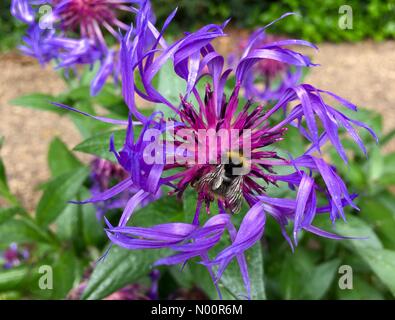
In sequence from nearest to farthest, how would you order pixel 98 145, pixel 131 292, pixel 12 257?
pixel 98 145, pixel 131 292, pixel 12 257

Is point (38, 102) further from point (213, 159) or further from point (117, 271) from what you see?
point (213, 159)

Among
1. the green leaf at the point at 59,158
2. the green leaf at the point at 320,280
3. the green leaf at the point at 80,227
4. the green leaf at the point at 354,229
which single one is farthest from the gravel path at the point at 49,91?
the green leaf at the point at 354,229

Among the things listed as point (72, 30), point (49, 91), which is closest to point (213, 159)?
point (72, 30)

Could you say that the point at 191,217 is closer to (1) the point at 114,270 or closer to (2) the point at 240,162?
(2) the point at 240,162

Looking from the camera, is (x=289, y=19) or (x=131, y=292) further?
(x=289, y=19)

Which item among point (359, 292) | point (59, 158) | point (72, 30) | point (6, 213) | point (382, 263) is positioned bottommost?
point (359, 292)
